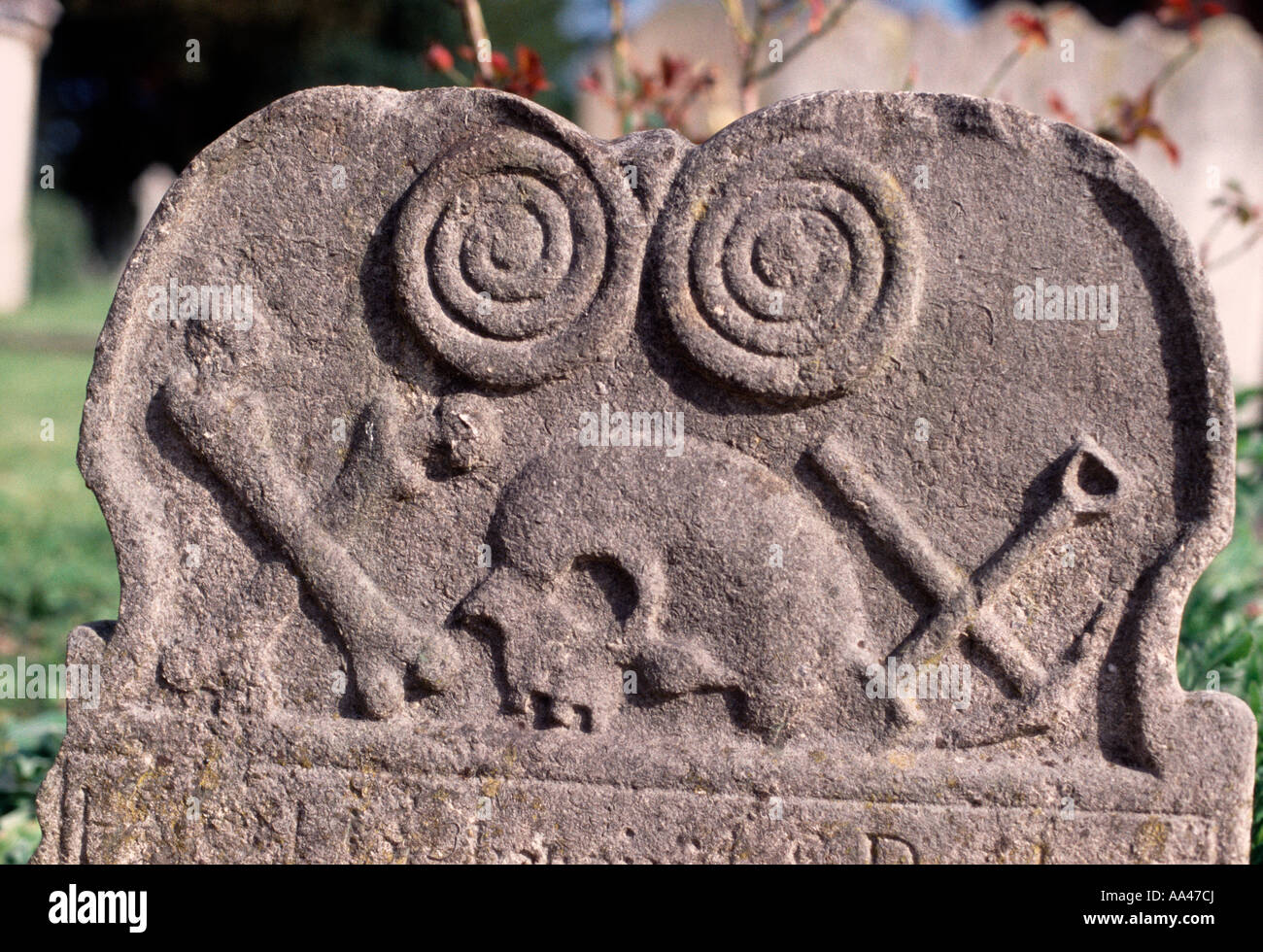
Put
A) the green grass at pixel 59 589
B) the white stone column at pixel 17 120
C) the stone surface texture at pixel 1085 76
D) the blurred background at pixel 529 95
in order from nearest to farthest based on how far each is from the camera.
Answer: the green grass at pixel 59 589 < the blurred background at pixel 529 95 < the stone surface texture at pixel 1085 76 < the white stone column at pixel 17 120

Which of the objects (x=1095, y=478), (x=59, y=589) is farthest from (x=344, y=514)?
(x=59, y=589)

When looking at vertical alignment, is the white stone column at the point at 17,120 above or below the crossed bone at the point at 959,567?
above

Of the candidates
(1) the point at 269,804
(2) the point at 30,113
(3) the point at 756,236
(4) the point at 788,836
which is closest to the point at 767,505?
(3) the point at 756,236

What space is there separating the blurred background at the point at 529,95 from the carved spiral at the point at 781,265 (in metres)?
1.23

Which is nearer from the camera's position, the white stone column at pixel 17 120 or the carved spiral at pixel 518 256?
the carved spiral at pixel 518 256

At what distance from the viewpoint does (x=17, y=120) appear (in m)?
13.1

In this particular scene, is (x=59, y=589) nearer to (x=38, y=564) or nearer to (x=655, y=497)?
(x=38, y=564)

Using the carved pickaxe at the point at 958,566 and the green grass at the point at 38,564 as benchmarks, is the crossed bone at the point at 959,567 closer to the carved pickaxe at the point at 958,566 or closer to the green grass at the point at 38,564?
the carved pickaxe at the point at 958,566

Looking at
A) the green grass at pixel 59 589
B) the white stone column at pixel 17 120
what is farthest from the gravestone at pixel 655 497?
the white stone column at pixel 17 120

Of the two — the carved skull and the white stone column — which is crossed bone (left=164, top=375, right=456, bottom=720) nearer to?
the carved skull

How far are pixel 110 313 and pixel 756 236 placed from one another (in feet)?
3.80

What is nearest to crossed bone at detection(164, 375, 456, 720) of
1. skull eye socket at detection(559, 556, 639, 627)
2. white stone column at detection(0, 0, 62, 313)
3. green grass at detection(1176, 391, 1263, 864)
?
skull eye socket at detection(559, 556, 639, 627)

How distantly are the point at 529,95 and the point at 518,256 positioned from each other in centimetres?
143

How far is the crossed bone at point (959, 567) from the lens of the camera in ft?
5.94
